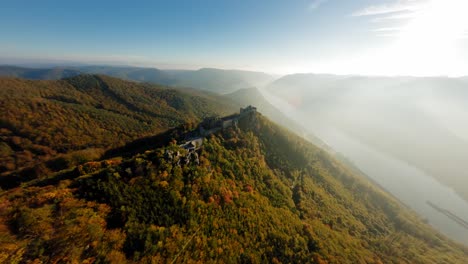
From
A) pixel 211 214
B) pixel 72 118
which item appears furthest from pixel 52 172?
pixel 72 118

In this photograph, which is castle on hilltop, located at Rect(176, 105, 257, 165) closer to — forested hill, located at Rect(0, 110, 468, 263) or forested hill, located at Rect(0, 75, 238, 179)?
forested hill, located at Rect(0, 110, 468, 263)

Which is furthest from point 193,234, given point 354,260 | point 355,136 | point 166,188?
point 355,136

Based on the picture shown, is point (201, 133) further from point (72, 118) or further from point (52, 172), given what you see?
point (72, 118)

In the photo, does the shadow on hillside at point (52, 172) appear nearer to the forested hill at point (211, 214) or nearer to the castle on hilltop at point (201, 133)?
the forested hill at point (211, 214)

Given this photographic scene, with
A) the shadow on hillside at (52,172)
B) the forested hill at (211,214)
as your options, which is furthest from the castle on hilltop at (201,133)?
the shadow on hillside at (52,172)

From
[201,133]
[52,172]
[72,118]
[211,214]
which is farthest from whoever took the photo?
[72,118]

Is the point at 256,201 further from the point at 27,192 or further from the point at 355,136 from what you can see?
the point at 355,136
